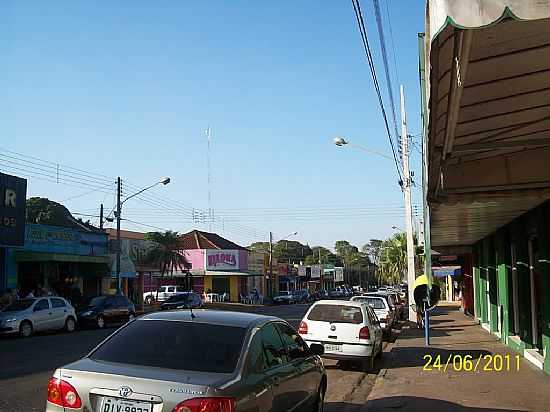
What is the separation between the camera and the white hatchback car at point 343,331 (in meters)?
14.5

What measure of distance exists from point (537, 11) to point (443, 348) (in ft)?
52.3

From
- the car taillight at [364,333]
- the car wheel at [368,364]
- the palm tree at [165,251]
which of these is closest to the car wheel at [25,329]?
the car wheel at [368,364]

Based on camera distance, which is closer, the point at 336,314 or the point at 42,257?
the point at 336,314

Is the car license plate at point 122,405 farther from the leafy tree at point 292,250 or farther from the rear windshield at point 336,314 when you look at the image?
the leafy tree at point 292,250

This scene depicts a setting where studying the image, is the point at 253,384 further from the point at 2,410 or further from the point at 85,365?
the point at 2,410

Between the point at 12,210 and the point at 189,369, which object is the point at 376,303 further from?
the point at 189,369

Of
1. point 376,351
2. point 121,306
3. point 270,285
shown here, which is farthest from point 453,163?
point 270,285

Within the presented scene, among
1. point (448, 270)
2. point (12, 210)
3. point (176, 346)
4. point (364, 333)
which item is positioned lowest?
point (364, 333)

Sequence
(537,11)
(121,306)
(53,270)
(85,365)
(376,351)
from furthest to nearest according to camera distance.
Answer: (53,270), (121,306), (376,351), (85,365), (537,11)

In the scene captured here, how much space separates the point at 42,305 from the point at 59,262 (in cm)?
1221

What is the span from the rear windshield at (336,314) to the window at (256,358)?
877cm

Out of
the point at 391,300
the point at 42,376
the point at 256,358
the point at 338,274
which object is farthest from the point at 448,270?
the point at 338,274

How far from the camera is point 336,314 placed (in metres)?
15.0

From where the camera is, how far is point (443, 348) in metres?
18.2
